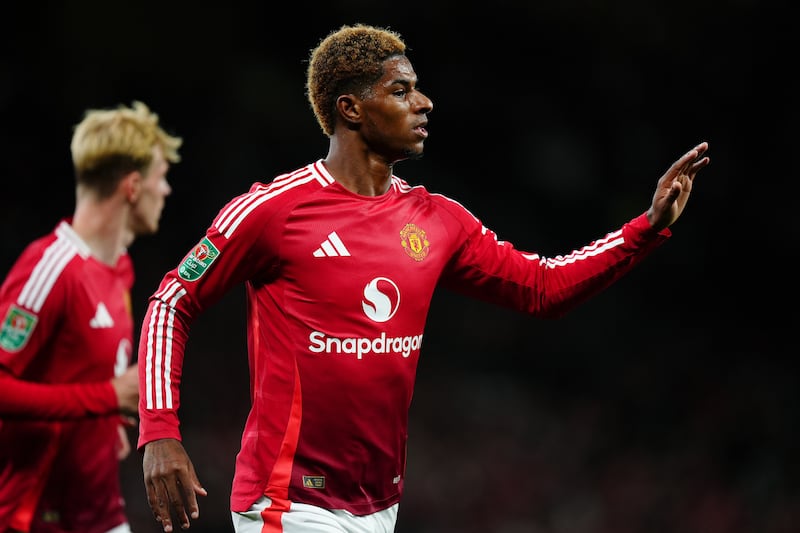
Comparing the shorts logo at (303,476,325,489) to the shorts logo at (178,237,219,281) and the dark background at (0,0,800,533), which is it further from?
the dark background at (0,0,800,533)

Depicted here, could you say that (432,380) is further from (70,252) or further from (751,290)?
(70,252)

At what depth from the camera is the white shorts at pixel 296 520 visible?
2.89 meters

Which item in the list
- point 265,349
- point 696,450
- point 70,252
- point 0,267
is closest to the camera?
point 265,349

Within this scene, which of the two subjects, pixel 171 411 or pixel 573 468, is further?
pixel 573 468

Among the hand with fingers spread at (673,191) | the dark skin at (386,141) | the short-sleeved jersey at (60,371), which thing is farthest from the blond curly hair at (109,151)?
the hand with fingers spread at (673,191)

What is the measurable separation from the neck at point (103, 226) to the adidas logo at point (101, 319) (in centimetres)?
27

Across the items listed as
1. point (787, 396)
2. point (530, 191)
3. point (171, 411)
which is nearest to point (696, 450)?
point (787, 396)

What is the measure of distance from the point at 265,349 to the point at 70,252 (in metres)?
1.34

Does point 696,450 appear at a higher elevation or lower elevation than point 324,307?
lower

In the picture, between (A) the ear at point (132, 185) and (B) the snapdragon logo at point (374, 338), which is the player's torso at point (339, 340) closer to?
(B) the snapdragon logo at point (374, 338)

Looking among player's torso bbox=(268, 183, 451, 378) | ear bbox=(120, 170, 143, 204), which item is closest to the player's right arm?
player's torso bbox=(268, 183, 451, 378)

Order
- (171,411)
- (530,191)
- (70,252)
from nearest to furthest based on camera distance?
(171,411)
(70,252)
(530,191)

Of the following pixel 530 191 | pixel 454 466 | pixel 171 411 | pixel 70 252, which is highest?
pixel 530 191

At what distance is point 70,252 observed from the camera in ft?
13.0
